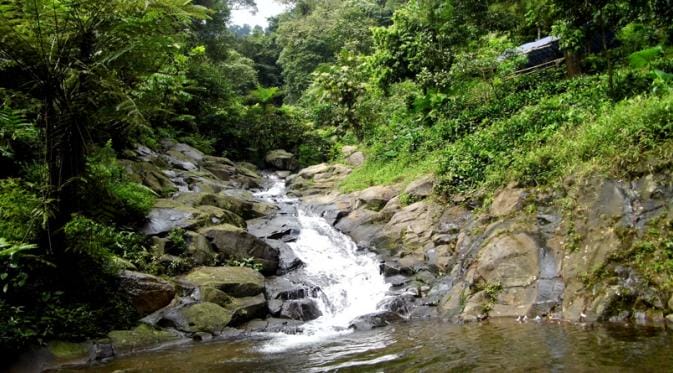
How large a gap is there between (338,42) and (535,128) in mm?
23761

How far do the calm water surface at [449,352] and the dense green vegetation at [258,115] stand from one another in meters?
1.86

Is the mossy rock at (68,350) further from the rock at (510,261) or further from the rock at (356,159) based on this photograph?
the rock at (356,159)

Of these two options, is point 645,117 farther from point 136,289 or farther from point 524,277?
point 136,289

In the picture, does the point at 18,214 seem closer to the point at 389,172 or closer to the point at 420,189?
the point at 420,189

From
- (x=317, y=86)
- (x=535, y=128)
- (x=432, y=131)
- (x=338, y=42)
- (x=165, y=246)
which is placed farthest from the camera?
(x=338, y=42)

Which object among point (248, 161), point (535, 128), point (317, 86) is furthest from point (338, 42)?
point (535, 128)

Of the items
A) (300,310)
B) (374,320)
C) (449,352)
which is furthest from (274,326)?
(449,352)

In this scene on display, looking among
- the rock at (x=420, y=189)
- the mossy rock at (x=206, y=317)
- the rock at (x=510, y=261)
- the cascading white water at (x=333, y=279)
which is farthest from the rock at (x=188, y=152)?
the rock at (x=510, y=261)

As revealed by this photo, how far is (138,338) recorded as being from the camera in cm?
764

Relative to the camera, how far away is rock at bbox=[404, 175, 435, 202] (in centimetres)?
1315

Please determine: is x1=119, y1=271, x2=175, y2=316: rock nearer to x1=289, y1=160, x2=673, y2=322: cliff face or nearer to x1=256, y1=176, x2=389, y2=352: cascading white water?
x1=256, y1=176, x2=389, y2=352: cascading white water

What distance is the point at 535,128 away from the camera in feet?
37.0

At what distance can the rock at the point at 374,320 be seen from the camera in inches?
328

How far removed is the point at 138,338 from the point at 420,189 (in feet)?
27.2
